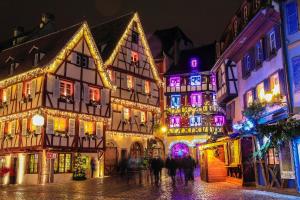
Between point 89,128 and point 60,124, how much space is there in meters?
3.29

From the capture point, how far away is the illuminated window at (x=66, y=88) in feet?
99.7

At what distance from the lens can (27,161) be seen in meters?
29.8

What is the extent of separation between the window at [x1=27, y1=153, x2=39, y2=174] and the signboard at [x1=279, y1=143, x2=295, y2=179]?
19.2 metres

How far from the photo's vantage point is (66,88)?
30.7 m

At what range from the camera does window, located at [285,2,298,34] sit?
17075mm

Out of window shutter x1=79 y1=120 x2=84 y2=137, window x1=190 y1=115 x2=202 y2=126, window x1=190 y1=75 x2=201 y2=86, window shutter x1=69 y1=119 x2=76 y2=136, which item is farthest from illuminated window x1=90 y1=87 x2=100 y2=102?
window x1=190 y1=75 x2=201 y2=86

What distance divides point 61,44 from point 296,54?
20.1m

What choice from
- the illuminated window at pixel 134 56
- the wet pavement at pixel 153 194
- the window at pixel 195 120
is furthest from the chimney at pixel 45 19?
the wet pavement at pixel 153 194

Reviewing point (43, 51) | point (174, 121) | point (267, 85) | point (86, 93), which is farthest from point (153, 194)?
point (174, 121)

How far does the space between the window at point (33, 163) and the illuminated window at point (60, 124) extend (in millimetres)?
2610

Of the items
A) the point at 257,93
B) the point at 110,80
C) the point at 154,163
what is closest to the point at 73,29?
the point at 110,80

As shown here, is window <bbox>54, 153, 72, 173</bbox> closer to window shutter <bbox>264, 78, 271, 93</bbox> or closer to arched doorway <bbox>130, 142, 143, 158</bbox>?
arched doorway <bbox>130, 142, 143, 158</bbox>

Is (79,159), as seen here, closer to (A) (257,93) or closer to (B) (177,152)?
(A) (257,93)

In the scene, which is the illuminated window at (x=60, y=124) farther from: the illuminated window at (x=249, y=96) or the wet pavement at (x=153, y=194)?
the illuminated window at (x=249, y=96)
